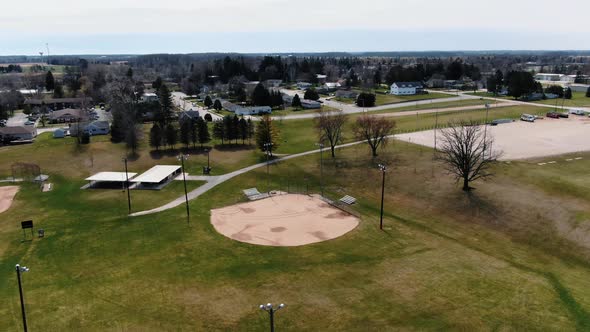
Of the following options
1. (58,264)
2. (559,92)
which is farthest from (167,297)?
(559,92)

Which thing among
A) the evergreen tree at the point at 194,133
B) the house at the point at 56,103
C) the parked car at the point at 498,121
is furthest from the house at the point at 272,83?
the evergreen tree at the point at 194,133

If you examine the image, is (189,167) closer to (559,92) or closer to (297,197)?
(297,197)

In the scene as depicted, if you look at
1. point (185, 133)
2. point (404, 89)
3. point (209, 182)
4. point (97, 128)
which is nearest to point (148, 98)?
point (97, 128)

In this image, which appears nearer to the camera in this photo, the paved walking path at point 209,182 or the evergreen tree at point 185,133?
the paved walking path at point 209,182

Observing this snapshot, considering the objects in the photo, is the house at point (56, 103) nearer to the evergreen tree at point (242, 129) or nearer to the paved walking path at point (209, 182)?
the evergreen tree at point (242, 129)

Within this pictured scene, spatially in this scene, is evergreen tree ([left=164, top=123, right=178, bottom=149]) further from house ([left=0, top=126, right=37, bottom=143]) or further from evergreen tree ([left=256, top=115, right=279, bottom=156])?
house ([left=0, top=126, right=37, bottom=143])

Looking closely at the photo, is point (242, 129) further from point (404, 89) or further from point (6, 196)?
point (404, 89)
